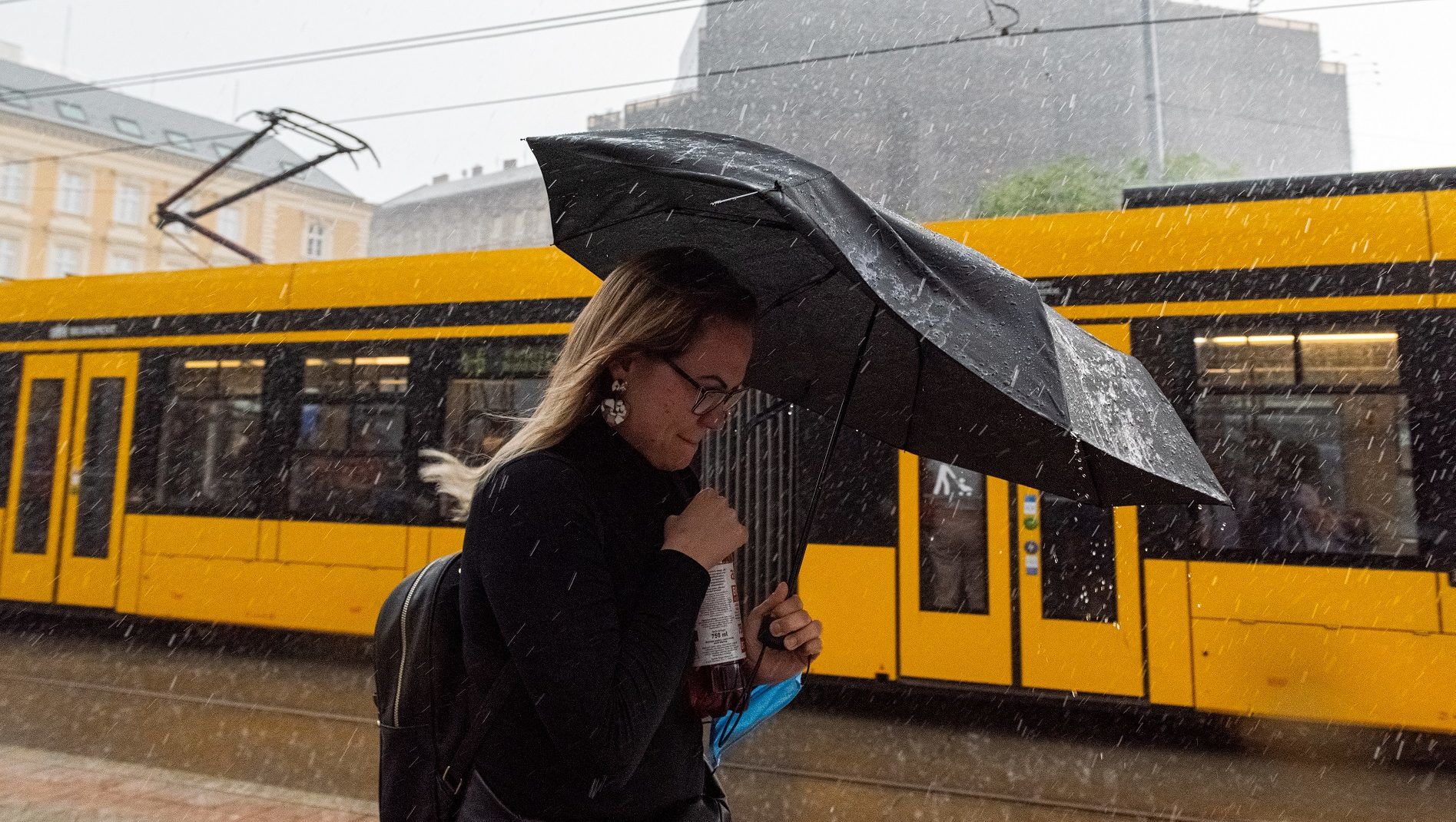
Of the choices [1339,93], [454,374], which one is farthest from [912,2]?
[454,374]

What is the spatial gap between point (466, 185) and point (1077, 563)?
178ft

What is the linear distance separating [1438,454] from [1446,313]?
2.69ft

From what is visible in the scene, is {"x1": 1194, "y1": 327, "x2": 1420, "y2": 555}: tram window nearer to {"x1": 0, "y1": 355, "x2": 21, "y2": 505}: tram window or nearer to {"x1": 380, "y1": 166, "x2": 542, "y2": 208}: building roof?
{"x1": 0, "y1": 355, "x2": 21, "y2": 505}: tram window

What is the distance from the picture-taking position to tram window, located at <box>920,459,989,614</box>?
231 inches

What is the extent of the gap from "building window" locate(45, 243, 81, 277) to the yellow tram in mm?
45020

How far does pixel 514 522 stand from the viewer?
118 centimetres

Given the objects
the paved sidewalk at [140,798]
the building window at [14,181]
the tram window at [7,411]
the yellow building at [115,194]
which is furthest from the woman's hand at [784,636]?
the building window at [14,181]

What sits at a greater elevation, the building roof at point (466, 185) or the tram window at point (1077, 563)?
the building roof at point (466, 185)

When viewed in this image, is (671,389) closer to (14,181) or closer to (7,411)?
(7,411)

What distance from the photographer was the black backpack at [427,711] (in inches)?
51.4

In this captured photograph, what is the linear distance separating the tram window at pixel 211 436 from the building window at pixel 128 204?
45.6m

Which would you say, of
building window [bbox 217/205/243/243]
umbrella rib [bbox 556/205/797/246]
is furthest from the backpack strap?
building window [bbox 217/205/243/243]

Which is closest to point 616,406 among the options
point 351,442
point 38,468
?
point 351,442

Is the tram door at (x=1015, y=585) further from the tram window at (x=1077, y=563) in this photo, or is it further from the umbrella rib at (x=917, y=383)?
the umbrella rib at (x=917, y=383)
